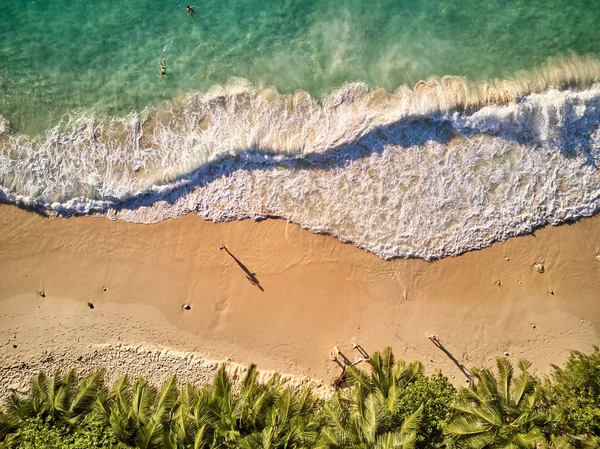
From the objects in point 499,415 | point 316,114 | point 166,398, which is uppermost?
point 316,114

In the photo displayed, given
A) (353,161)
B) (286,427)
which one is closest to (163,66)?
(353,161)

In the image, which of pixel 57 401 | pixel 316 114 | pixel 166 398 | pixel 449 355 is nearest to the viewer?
pixel 57 401

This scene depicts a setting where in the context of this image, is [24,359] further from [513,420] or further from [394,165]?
[513,420]

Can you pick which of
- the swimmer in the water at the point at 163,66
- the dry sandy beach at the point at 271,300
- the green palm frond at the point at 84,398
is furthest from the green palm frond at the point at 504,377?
the swimmer in the water at the point at 163,66

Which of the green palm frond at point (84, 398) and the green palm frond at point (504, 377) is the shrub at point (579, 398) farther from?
the green palm frond at point (84, 398)

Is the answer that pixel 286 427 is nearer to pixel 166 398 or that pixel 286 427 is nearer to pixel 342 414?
pixel 342 414

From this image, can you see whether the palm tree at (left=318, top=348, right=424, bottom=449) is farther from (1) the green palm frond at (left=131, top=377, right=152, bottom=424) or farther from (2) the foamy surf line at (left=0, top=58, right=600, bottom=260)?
(1) the green palm frond at (left=131, top=377, right=152, bottom=424)

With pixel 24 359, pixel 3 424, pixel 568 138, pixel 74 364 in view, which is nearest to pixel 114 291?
pixel 74 364
